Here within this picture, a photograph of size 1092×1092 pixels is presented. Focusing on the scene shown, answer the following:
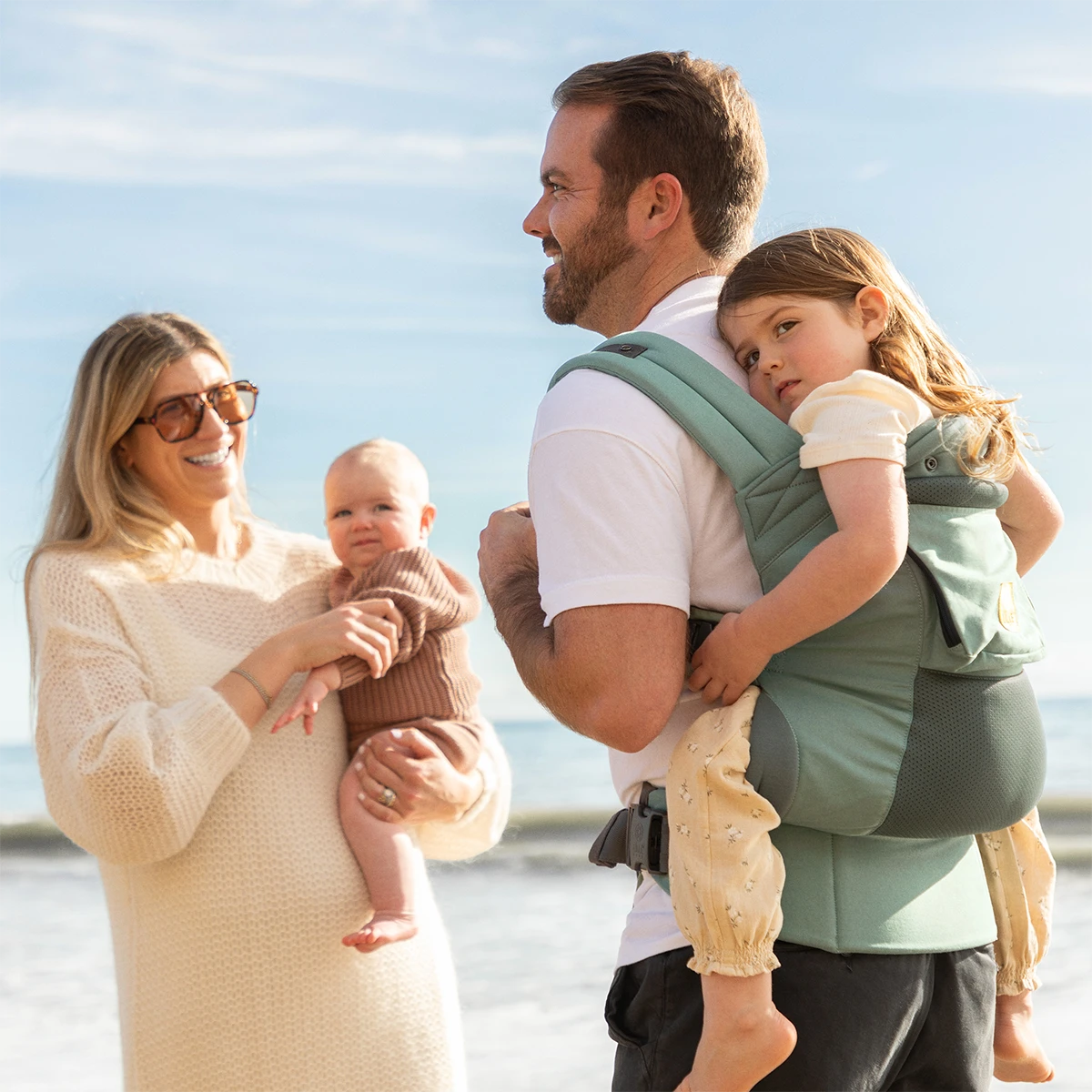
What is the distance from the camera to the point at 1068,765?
55.0 ft

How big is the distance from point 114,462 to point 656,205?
4.34ft

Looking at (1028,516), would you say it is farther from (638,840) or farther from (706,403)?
(638,840)

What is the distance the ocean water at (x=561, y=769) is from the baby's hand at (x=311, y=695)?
11.9m

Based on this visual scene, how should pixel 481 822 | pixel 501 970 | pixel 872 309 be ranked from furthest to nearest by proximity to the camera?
pixel 501 970 < pixel 481 822 < pixel 872 309

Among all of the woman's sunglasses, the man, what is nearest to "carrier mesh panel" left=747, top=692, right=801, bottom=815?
the man

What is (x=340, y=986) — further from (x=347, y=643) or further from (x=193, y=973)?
(x=347, y=643)

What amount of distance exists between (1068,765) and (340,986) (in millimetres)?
16177

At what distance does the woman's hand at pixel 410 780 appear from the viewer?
2512 mm

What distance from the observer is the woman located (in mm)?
2342

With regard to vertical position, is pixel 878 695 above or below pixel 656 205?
below

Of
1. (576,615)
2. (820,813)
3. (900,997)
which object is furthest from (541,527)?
(900,997)

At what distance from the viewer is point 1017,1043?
6.01 feet

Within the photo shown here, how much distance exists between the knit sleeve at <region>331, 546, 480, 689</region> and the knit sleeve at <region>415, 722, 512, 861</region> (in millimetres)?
259

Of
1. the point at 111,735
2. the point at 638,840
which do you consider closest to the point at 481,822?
the point at 111,735
